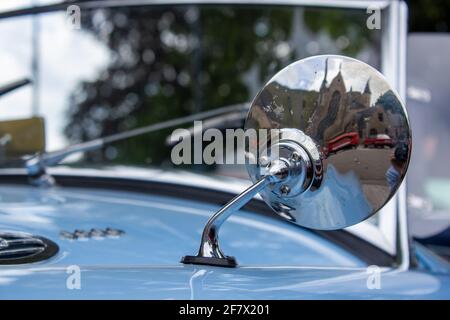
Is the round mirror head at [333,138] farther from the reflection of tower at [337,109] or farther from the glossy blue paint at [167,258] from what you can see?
the glossy blue paint at [167,258]

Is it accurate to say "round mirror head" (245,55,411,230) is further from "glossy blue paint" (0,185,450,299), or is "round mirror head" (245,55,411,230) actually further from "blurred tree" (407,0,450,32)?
"blurred tree" (407,0,450,32)

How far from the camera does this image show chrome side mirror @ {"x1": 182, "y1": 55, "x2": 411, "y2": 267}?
105cm

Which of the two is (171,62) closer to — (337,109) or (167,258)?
(167,258)

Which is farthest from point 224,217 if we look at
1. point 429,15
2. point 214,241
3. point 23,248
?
point 429,15

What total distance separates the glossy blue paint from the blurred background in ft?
0.97

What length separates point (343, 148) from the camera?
1065 mm

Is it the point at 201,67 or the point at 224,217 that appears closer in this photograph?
the point at 224,217

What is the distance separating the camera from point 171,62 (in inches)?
176

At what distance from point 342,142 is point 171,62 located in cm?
349

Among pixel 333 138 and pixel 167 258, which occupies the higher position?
pixel 333 138

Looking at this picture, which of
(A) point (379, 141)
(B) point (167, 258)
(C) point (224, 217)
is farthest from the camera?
(B) point (167, 258)

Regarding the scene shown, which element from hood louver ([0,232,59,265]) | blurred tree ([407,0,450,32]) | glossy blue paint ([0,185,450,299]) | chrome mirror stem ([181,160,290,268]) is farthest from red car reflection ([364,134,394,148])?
blurred tree ([407,0,450,32])

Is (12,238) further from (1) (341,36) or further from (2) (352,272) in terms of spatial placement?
(1) (341,36)
